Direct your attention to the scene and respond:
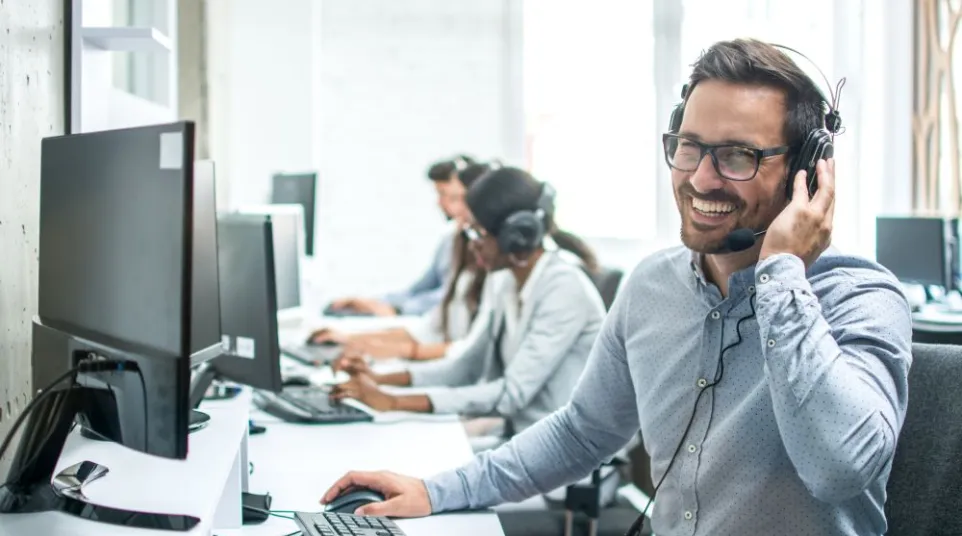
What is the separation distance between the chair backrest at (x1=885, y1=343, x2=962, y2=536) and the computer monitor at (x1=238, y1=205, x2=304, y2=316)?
1.72 meters

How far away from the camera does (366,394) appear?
220 cm

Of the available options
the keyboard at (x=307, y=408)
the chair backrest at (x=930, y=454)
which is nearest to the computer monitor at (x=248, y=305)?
the keyboard at (x=307, y=408)

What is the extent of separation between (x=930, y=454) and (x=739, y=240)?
1.20ft

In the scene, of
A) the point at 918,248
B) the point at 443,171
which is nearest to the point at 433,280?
the point at 443,171

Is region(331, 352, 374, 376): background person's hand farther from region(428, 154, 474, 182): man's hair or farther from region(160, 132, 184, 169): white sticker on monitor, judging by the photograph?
region(428, 154, 474, 182): man's hair

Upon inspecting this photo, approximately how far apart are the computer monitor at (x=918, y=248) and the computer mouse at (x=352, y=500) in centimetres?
339

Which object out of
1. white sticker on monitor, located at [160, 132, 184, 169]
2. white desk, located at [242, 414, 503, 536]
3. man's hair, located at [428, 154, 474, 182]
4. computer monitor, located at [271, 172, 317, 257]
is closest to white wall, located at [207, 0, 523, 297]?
man's hair, located at [428, 154, 474, 182]

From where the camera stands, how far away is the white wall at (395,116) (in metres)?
5.15

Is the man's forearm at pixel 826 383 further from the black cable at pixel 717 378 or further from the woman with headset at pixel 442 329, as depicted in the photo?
the woman with headset at pixel 442 329

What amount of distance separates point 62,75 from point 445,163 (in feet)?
9.72

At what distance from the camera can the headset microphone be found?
1281 millimetres

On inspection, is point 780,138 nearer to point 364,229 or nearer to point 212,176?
point 212,176

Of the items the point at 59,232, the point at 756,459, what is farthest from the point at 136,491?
the point at 756,459

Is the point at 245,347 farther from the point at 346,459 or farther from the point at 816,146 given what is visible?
the point at 816,146
